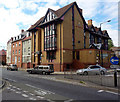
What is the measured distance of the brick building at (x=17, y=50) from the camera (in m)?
48.0

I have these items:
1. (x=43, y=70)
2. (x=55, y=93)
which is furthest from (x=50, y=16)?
(x=55, y=93)

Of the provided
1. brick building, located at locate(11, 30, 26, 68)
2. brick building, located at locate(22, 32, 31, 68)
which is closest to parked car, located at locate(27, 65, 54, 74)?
brick building, located at locate(22, 32, 31, 68)

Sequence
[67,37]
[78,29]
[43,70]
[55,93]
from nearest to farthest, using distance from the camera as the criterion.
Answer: [55,93], [43,70], [67,37], [78,29]

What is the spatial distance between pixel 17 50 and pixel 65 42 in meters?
27.8

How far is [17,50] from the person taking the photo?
50594mm

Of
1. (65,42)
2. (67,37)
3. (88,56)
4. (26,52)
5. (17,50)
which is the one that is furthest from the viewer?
(17,50)

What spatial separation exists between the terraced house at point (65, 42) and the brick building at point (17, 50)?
48.1 ft

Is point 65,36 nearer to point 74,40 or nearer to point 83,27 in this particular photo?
point 74,40

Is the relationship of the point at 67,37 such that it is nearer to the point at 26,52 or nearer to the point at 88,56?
the point at 88,56

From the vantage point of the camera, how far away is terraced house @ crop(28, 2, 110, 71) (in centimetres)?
2969

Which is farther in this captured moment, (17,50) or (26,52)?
(17,50)

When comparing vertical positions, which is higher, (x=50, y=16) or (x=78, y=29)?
(x=50, y=16)

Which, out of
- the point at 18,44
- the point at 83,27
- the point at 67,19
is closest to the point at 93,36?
the point at 83,27

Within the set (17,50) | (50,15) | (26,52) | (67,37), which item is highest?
(50,15)
